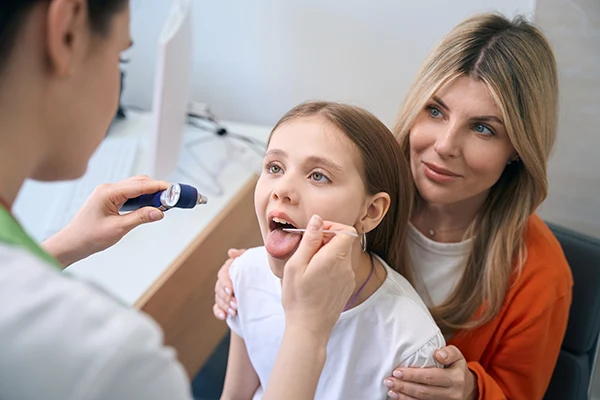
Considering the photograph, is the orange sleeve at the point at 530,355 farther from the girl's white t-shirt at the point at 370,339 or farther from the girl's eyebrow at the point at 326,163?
the girl's eyebrow at the point at 326,163

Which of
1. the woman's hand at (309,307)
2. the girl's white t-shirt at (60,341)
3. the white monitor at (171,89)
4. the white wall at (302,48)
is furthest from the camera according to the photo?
the white wall at (302,48)

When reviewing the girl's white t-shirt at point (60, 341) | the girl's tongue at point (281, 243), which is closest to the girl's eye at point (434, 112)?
the girl's tongue at point (281, 243)

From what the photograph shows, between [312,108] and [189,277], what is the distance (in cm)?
58

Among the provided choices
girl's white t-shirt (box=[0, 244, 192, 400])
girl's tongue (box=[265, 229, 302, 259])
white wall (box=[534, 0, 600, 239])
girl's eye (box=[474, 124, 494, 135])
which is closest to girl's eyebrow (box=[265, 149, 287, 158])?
girl's tongue (box=[265, 229, 302, 259])

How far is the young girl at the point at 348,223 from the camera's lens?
93 centimetres

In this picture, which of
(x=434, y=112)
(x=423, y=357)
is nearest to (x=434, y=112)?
(x=434, y=112)

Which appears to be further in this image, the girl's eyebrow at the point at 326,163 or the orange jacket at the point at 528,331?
the orange jacket at the point at 528,331

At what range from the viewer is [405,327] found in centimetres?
97

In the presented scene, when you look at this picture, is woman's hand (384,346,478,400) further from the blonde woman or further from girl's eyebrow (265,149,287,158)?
girl's eyebrow (265,149,287,158)

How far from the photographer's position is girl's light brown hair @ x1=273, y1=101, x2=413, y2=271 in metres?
0.96

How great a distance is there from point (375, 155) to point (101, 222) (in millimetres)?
451

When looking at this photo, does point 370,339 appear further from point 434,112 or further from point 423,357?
point 434,112

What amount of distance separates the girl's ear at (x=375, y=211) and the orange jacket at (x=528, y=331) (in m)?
0.33

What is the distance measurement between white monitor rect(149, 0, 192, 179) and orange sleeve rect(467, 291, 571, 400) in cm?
86
